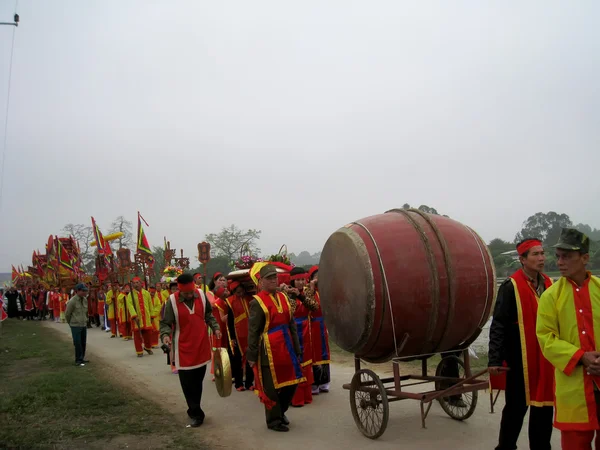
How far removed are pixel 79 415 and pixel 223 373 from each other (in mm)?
2133

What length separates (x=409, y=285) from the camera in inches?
184

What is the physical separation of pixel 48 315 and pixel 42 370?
2509 cm

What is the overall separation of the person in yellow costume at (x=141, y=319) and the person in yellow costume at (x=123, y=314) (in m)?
0.38

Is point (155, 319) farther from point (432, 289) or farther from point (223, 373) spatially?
point (432, 289)

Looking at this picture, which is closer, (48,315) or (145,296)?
(145,296)

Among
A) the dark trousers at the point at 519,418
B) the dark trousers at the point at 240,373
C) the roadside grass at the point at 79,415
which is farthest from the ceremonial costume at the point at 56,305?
the dark trousers at the point at 519,418

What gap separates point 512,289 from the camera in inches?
171

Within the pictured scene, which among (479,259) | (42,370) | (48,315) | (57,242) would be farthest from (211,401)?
(48,315)

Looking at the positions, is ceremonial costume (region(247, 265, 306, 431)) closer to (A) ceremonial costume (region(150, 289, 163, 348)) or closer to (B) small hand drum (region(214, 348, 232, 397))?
(B) small hand drum (region(214, 348, 232, 397))

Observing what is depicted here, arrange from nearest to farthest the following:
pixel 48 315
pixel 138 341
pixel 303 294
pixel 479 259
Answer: pixel 479 259 < pixel 303 294 < pixel 138 341 < pixel 48 315

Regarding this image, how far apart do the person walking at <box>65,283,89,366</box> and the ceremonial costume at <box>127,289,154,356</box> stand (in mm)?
1443

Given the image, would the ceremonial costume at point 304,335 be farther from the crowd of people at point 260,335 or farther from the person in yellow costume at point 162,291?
the person in yellow costume at point 162,291

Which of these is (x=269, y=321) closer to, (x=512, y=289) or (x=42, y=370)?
(x=512, y=289)

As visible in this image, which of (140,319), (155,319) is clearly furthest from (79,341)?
(155,319)
